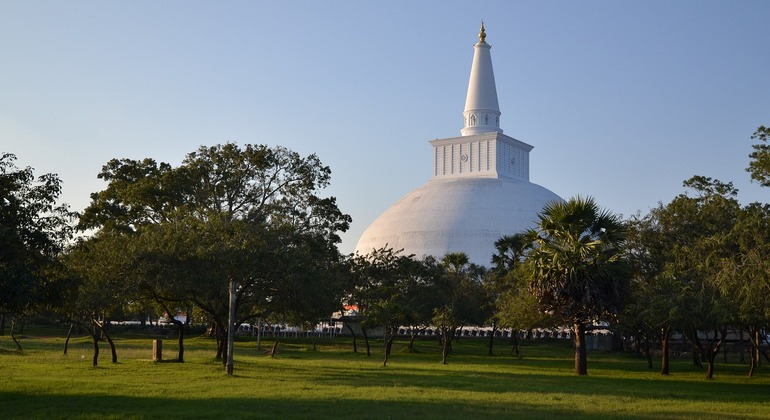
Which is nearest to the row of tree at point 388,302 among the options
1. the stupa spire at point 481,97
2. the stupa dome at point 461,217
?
the stupa dome at point 461,217

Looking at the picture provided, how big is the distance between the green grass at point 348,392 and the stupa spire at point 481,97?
59.9 m

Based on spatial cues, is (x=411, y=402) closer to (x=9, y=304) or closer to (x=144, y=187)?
(x=9, y=304)

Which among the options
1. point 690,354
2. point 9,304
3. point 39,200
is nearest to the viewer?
point 9,304

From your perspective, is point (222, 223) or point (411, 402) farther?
point (222, 223)

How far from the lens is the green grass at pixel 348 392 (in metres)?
19.5

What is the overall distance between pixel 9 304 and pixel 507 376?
59.2 feet

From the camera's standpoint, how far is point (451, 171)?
100 metres

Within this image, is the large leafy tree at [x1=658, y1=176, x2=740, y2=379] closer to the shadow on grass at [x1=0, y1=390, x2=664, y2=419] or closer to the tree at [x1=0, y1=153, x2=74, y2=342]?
the shadow on grass at [x1=0, y1=390, x2=664, y2=419]

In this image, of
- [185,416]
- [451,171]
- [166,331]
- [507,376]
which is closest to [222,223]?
[507,376]

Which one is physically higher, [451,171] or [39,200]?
[451,171]

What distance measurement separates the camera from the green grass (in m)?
19.5

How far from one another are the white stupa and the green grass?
51303 mm

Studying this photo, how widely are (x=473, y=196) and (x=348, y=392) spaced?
69929 millimetres

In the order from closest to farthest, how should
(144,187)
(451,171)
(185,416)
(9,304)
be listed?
(185,416), (9,304), (144,187), (451,171)
